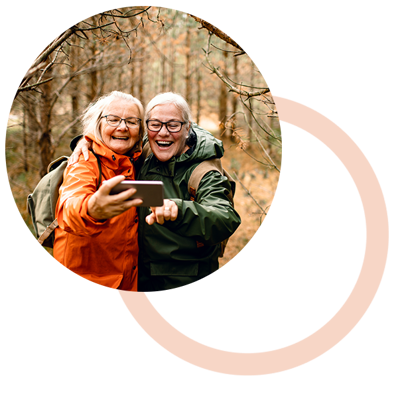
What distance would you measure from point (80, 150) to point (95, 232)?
0.51 m

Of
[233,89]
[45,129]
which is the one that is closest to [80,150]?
[45,129]

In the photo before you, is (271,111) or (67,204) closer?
(67,204)

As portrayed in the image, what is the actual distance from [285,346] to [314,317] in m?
0.26

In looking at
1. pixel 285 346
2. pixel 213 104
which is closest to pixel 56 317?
pixel 285 346

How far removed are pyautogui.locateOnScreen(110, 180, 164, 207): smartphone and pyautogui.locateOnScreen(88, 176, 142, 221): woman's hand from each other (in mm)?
20

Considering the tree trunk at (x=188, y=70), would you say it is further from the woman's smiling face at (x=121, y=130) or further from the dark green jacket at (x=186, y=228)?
the woman's smiling face at (x=121, y=130)

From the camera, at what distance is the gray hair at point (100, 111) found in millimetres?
3160

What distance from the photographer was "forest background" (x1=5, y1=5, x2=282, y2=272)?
323 cm

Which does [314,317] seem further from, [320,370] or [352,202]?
[352,202]

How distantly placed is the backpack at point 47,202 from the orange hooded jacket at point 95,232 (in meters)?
0.05

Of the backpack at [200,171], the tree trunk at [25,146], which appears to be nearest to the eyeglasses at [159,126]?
the backpack at [200,171]

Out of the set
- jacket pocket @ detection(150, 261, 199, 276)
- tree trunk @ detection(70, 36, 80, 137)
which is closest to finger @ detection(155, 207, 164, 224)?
jacket pocket @ detection(150, 261, 199, 276)

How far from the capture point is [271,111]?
3.32 meters

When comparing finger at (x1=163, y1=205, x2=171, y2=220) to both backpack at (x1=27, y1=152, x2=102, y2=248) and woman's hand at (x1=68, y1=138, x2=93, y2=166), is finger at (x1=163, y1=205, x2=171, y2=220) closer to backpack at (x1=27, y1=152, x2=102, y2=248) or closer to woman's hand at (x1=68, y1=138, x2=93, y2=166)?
woman's hand at (x1=68, y1=138, x2=93, y2=166)
